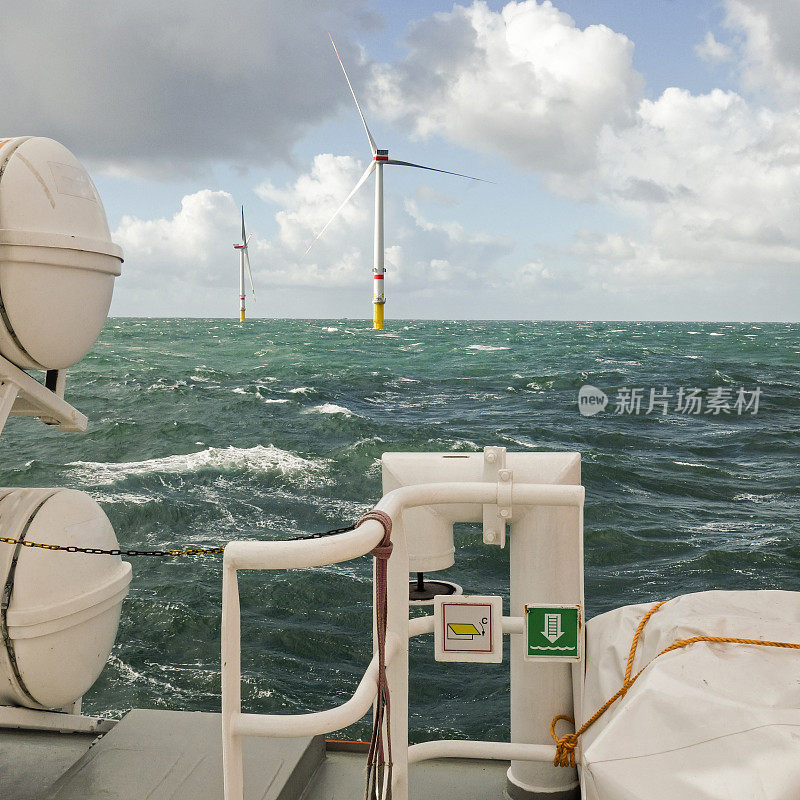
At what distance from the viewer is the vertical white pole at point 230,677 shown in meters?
1.71

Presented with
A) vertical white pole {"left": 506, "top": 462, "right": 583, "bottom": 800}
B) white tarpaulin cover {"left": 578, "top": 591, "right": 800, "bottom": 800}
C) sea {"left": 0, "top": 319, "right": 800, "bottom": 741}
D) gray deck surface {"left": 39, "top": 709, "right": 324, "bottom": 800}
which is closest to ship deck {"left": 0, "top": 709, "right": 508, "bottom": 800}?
gray deck surface {"left": 39, "top": 709, "right": 324, "bottom": 800}

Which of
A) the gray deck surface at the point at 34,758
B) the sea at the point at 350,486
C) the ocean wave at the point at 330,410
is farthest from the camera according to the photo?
the ocean wave at the point at 330,410

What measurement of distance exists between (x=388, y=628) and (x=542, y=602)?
55 centimetres

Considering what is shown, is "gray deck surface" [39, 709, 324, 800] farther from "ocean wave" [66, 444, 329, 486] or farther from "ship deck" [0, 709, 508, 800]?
"ocean wave" [66, 444, 329, 486]

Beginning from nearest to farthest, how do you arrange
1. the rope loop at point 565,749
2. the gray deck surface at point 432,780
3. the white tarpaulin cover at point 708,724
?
the white tarpaulin cover at point 708,724
the rope loop at point 565,749
the gray deck surface at point 432,780

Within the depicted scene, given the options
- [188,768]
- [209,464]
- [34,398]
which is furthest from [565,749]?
[209,464]

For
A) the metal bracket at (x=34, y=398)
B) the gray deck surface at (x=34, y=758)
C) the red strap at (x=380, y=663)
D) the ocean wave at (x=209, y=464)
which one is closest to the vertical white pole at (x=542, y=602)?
the red strap at (x=380, y=663)

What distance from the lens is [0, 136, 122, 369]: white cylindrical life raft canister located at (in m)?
3.49

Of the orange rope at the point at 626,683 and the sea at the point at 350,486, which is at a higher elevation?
the orange rope at the point at 626,683

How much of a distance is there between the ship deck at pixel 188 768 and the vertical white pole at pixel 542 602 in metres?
0.22

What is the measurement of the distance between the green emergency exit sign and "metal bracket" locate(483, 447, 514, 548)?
0.86 ft

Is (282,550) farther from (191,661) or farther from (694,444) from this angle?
(694,444)

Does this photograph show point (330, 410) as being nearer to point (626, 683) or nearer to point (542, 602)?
point (542, 602)

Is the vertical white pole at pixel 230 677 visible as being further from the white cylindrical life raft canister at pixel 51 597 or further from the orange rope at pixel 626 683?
the white cylindrical life raft canister at pixel 51 597
